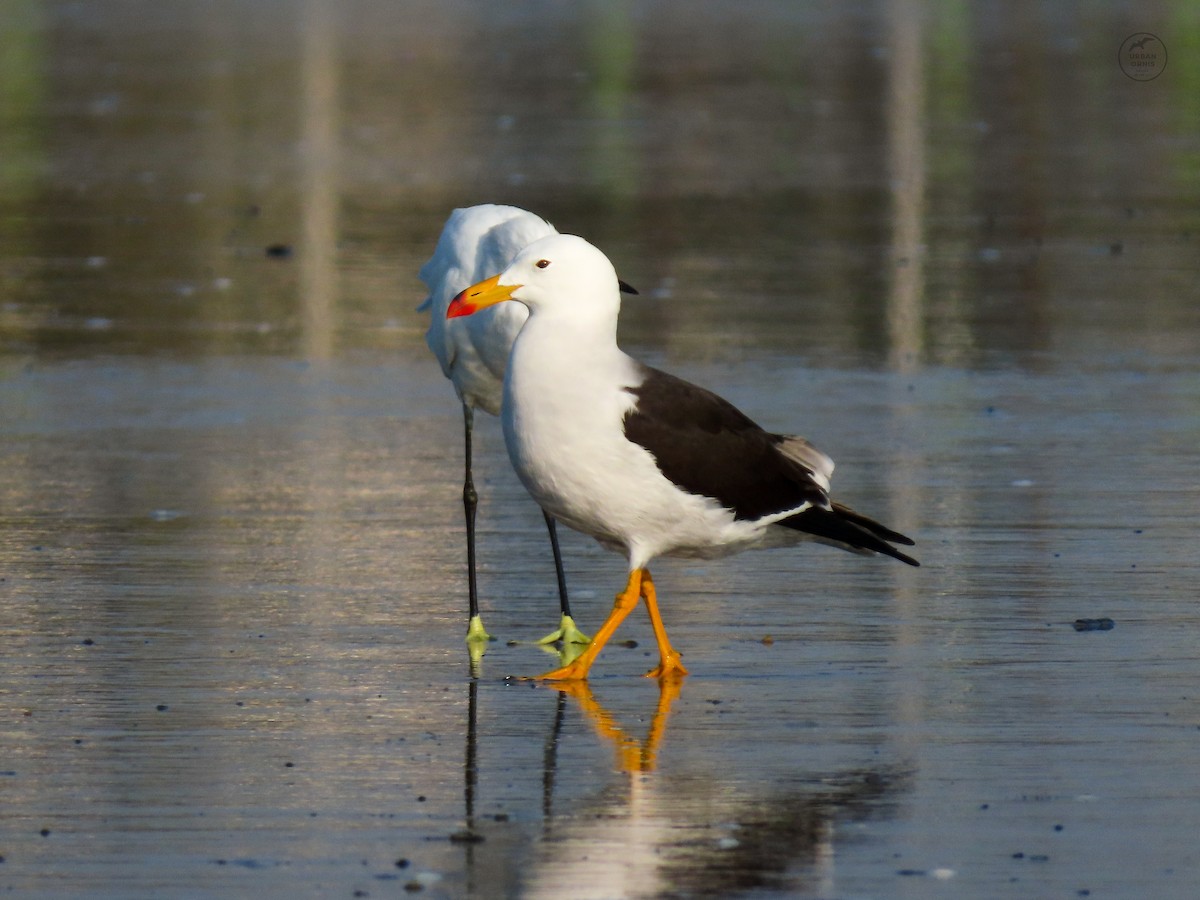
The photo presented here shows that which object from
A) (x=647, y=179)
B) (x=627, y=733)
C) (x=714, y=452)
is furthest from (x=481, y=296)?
(x=647, y=179)

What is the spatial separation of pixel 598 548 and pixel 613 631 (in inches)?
64.5

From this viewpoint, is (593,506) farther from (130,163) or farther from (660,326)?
(130,163)

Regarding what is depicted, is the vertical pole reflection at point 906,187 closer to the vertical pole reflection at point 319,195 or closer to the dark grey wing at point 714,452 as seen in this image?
the vertical pole reflection at point 319,195

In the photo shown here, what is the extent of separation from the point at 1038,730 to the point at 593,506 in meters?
1.42

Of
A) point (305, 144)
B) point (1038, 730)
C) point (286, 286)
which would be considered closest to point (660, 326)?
point (286, 286)

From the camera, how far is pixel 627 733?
6453 mm

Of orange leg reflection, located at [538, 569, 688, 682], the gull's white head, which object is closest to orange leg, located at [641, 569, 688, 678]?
orange leg reflection, located at [538, 569, 688, 682]

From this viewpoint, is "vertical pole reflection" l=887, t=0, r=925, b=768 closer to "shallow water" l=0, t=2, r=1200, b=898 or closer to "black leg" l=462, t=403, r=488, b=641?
"shallow water" l=0, t=2, r=1200, b=898

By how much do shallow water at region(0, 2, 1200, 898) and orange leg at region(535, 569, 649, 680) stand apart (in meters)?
0.09

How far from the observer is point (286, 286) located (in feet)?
48.7

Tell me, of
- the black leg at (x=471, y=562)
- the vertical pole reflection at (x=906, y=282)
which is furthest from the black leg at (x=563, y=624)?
the vertical pole reflection at (x=906, y=282)

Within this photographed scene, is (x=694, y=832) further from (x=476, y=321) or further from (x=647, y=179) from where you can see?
(x=647, y=179)

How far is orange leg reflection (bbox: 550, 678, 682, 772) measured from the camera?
6.16 m

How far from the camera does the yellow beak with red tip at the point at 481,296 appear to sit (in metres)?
7.07
